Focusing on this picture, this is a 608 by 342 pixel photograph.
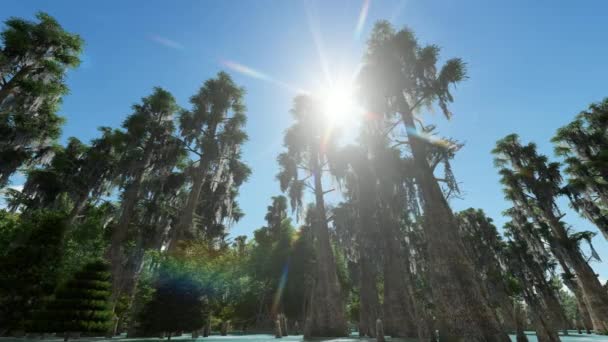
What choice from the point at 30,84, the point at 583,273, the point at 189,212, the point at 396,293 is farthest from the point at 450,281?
the point at 30,84

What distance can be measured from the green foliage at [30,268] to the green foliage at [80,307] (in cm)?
188

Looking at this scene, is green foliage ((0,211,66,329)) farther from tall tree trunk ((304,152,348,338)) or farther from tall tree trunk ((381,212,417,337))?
tall tree trunk ((381,212,417,337))

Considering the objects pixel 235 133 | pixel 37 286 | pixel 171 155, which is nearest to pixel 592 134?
pixel 235 133

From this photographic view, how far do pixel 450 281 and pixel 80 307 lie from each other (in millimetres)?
15250

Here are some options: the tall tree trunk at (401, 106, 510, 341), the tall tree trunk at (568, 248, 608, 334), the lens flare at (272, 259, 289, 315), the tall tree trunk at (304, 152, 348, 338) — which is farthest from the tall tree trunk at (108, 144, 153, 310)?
the tall tree trunk at (568, 248, 608, 334)

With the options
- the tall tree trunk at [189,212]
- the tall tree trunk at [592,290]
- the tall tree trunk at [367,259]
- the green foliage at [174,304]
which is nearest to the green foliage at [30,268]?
the green foliage at [174,304]

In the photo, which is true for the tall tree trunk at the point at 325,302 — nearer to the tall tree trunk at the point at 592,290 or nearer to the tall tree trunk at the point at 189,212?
the tall tree trunk at the point at 189,212

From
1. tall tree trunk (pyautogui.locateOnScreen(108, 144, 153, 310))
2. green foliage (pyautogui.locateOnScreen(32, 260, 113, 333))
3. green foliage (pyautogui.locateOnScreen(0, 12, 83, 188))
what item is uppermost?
green foliage (pyautogui.locateOnScreen(0, 12, 83, 188))

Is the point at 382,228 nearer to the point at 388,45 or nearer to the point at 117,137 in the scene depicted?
the point at 388,45

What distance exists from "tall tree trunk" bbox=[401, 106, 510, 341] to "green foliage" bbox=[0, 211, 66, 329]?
58.4 feet

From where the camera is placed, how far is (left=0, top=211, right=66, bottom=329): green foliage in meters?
12.2

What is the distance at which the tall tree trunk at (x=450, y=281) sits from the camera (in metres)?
7.47

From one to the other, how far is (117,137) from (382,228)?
21907mm

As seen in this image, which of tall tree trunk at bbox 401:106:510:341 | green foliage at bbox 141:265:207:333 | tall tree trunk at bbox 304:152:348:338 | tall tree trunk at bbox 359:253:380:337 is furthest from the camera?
tall tree trunk at bbox 359:253:380:337
